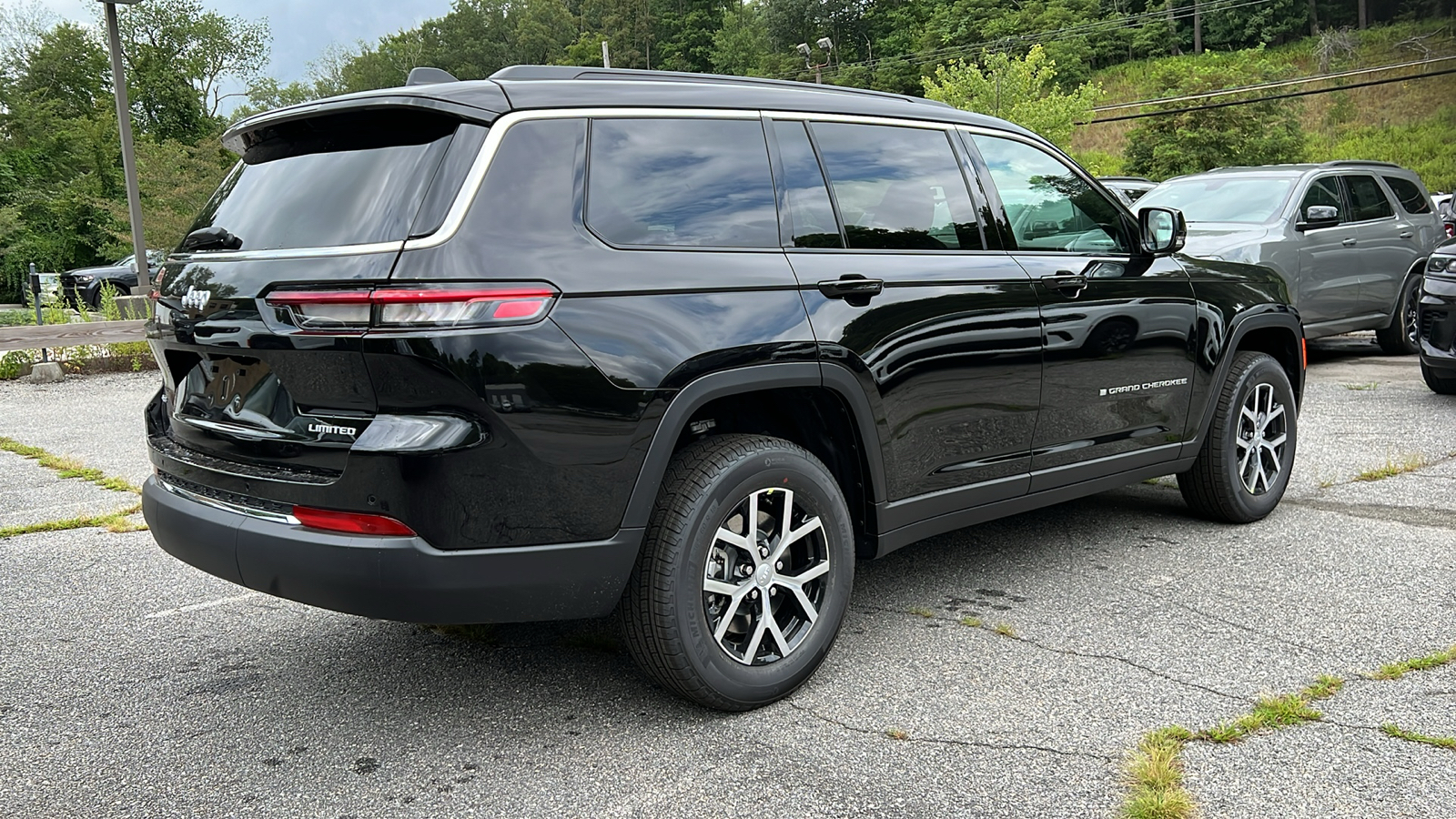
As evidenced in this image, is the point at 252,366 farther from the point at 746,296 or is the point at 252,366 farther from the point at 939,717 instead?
the point at 939,717

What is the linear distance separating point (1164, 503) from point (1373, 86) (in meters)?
49.5

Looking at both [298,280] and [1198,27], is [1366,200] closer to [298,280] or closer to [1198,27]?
[298,280]

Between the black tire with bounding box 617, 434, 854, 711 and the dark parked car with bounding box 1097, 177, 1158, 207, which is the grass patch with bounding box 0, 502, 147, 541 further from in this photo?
the dark parked car with bounding box 1097, 177, 1158, 207

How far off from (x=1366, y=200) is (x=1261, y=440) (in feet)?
22.7

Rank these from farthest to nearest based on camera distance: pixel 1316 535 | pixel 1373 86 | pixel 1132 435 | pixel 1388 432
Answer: pixel 1373 86
pixel 1388 432
pixel 1316 535
pixel 1132 435

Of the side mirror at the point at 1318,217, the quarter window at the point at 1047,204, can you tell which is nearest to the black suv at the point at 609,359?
the quarter window at the point at 1047,204

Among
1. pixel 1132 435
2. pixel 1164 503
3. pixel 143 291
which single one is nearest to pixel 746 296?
pixel 1132 435

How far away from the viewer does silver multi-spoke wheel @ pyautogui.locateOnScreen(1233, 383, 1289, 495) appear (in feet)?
16.7

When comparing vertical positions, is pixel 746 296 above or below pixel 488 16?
below

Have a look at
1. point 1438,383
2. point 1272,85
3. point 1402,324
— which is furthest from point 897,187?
point 1272,85

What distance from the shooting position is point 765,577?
3.20 meters

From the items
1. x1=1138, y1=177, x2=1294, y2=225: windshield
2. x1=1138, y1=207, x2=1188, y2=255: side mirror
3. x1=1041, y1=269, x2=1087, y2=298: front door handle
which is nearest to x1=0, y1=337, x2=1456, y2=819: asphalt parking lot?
x1=1041, y1=269, x2=1087, y2=298: front door handle

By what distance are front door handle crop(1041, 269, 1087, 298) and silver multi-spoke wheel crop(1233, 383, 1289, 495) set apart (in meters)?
1.37

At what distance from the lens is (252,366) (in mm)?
2889
